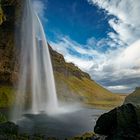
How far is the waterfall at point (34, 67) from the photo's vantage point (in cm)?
14788

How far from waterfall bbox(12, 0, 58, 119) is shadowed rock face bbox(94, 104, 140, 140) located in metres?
118

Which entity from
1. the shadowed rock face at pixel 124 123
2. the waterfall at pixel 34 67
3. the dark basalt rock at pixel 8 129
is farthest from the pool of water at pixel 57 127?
the waterfall at pixel 34 67

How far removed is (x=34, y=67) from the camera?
15800cm

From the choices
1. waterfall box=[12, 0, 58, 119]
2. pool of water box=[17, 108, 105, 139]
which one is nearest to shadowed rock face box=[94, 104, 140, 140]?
pool of water box=[17, 108, 105, 139]

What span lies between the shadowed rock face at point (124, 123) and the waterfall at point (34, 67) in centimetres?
11773

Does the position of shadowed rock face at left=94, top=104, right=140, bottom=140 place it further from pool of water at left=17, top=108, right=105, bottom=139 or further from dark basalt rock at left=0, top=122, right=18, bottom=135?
pool of water at left=17, top=108, right=105, bottom=139

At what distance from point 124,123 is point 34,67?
135282 millimetres

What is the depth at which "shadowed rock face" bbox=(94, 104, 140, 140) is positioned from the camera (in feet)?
81.3

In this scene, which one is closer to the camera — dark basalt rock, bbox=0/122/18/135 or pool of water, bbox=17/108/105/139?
dark basalt rock, bbox=0/122/18/135

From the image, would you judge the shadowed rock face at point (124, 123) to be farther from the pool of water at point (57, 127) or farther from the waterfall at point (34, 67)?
the waterfall at point (34, 67)

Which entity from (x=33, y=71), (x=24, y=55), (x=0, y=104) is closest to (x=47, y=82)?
(x=33, y=71)

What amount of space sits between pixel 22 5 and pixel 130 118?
473 feet

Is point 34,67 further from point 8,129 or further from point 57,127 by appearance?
point 8,129

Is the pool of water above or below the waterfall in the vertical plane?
below
